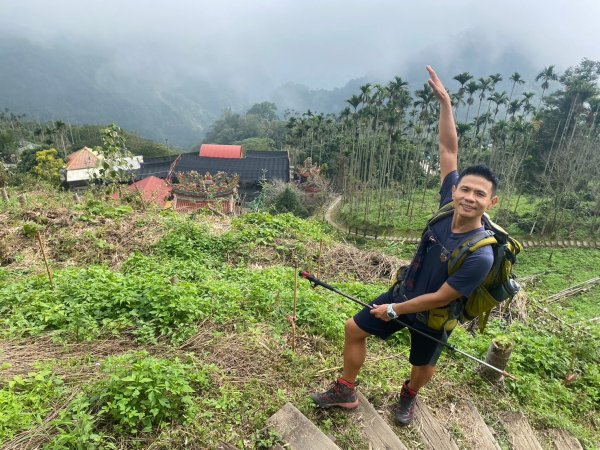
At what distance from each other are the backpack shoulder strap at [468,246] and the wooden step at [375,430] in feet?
4.52

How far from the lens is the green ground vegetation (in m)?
2.47

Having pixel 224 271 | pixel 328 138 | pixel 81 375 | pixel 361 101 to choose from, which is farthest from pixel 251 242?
pixel 328 138

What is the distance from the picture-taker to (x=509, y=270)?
243cm

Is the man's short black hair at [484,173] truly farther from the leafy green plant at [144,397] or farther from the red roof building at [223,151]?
the red roof building at [223,151]

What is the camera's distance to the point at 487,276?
2432 mm

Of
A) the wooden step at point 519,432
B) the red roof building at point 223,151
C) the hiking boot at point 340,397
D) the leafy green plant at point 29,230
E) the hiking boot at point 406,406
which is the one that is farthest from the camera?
the red roof building at point 223,151

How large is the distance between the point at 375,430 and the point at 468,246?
1620mm

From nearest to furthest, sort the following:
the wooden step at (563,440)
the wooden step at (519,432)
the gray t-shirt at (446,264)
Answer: the gray t-shirt at (446,264) < the wooden step at (519,432) < the wooden step at (563,440)

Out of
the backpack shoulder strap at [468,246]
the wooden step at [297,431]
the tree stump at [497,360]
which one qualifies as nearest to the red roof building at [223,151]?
the tree stump at [497,360]

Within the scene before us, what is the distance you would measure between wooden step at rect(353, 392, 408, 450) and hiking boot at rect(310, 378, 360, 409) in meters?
0.12

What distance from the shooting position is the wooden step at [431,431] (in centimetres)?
293

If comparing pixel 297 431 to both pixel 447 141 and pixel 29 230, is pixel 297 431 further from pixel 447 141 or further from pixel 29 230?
pixel 29 230

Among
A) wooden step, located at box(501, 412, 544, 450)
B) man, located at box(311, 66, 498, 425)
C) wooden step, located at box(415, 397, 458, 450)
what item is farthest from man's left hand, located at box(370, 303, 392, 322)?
wooden step, located at box(501, 412, 544, 450)

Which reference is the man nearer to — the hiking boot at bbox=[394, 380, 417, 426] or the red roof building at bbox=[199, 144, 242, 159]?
the hiking boot at bbox=[394, 380, 417, 426]
